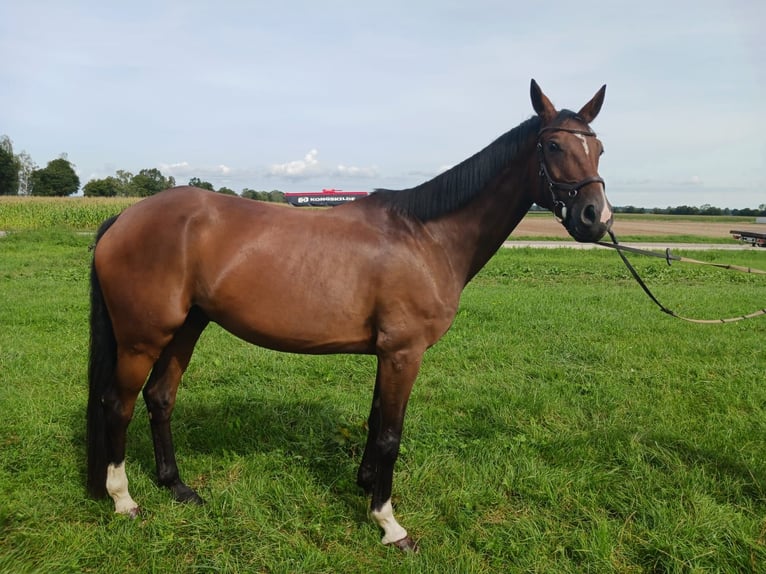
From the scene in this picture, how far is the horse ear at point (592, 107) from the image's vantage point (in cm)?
271

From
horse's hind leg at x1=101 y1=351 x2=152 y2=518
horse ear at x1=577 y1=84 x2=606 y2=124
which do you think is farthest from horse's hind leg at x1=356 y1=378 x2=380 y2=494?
horse ear at x1=577 y1=84 x2=606 y2=124

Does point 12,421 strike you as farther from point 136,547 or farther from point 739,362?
point 739,362

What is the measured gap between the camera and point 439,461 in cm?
353

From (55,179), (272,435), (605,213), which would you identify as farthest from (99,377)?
(55,179)

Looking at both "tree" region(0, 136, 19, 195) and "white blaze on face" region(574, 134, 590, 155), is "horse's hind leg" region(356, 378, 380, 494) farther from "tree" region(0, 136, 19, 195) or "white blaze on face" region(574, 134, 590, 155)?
"tree" region(0, 136, 19, 195)

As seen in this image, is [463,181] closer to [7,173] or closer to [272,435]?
[272,435]

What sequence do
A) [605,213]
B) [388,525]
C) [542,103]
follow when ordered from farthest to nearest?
[388,525]
[542,103]
[605,213]

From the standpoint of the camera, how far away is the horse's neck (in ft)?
9.39

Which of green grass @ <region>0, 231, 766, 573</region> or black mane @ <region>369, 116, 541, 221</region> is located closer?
green grass @ <region>0, 231, 766, 573</region>

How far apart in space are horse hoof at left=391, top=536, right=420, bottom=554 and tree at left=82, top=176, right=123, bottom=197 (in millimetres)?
73476

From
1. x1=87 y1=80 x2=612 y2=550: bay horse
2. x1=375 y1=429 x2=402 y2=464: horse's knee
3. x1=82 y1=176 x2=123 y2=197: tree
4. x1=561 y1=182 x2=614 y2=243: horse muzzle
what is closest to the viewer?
x1=561 y1=182 x2=614 y2=243: horse muzzle

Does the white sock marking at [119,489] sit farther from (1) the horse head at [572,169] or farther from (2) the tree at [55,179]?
(2) the tree at [55,179]

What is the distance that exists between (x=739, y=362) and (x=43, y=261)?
14.5 m

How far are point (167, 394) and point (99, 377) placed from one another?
0.43m
